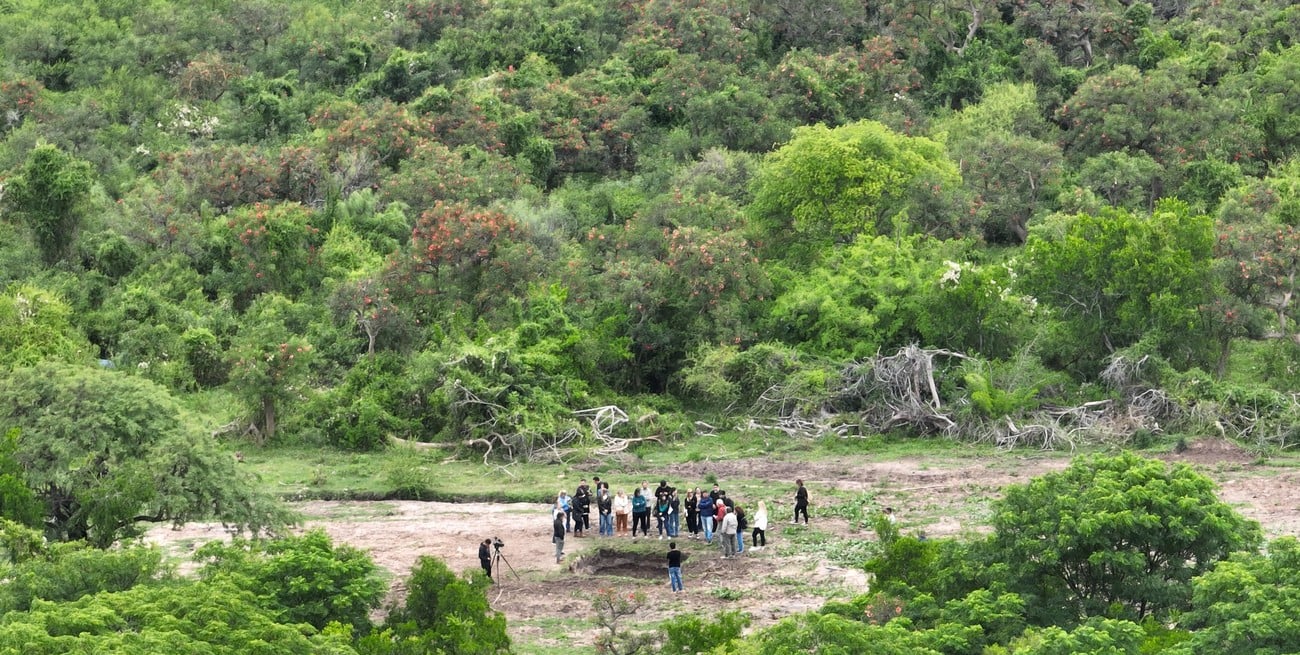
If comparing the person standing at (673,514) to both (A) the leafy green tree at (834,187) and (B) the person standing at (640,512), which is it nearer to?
(B) the person standing at (640,512)

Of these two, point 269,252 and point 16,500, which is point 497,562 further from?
point 269,252

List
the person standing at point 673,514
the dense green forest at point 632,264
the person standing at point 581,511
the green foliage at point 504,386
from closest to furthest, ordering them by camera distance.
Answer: the dense green forest at point 632,264 → the person standing at point 673,514 → the person standing at point 581,511 → the green foliage at point 504,386

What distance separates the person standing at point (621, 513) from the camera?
28797 mm

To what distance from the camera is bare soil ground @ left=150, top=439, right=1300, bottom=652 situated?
25.3 meters

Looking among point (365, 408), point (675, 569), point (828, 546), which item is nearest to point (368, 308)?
point (365, 408)

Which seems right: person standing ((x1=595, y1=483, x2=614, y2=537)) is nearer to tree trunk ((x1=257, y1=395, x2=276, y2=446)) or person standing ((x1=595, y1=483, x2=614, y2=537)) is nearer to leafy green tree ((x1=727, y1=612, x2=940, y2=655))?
tree trunk ((x1=257, y1=395, x2=276, y2=446))

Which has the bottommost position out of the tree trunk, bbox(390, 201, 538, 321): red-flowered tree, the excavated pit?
the excavated pit

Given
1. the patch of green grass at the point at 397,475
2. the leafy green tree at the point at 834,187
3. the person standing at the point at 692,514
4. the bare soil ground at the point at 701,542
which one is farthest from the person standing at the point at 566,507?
the leafy green tree at the point at 834,187

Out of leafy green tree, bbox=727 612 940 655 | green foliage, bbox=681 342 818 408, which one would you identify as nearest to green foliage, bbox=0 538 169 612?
leafy green tree, bbox=727 612 940 655

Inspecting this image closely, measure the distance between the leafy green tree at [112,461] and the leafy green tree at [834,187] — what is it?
17926 mm

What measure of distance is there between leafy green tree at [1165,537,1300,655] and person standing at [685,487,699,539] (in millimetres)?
10627

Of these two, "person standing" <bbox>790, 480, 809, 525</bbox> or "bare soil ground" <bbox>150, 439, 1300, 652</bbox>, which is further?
"person standing" <bbox>790, 480, 809, 525</bbox>

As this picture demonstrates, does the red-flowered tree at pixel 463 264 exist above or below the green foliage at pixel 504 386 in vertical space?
above

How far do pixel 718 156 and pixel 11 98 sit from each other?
22.7 metres
